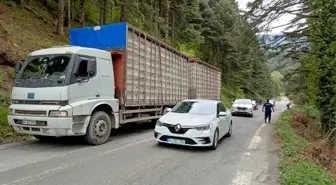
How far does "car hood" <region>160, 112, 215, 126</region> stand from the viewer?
7.50 m

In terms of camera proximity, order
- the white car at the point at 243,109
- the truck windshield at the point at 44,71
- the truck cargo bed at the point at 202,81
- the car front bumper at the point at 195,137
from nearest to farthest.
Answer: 1. the truck windshield at the point at 44,71
2. the car front bumper at the point at 195,137
3. the truck cargo bed at the point at 202,81
4. the white car at the point at 243,109

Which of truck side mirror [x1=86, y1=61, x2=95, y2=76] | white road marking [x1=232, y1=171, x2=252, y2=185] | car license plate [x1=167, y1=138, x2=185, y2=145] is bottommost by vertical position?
white road marking [x1=232, y1=171, x2=252, y2=185]

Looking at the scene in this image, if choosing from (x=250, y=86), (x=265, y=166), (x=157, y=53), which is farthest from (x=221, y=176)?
(x=250, y=86)

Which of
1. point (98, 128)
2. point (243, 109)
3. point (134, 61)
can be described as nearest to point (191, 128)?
point (98, 128)

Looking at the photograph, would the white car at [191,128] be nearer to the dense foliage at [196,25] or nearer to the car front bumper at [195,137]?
the car front bumper at [195,137]

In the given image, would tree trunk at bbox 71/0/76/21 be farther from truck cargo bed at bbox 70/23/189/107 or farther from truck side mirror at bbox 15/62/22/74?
truck side mirror at bbox 15/62/22/74

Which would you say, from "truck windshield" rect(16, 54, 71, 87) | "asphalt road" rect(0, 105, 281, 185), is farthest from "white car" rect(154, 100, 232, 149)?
"truck windshield" rect(16, 54, 71, 87)

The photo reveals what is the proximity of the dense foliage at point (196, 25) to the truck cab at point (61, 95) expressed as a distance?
819 cm

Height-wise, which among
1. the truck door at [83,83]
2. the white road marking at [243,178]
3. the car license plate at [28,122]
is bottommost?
the white road marking at [243,178]

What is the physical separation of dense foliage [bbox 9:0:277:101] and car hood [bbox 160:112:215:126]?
6540mm

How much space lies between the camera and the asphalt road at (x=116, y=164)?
4.77 metres

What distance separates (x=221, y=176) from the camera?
5.29m

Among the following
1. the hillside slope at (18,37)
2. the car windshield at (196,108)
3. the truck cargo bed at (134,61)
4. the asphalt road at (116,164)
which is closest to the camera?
the asphalt road at (116,164)

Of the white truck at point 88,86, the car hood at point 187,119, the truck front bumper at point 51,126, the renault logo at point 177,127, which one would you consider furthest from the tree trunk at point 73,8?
the renault logo at point 177,127
